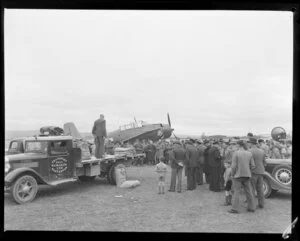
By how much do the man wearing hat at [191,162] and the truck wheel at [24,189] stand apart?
256 centimetres

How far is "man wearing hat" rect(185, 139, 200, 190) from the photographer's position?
16.0 feet

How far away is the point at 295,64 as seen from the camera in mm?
3363

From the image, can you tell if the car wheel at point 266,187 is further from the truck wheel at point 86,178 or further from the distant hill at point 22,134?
the distant hill at point 22,134

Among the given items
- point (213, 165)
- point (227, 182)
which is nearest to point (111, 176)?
point (213, 165)

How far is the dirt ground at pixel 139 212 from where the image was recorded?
4.20 metres

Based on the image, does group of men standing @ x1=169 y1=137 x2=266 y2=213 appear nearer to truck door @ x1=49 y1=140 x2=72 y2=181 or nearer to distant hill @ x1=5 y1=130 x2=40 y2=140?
truck door @ x1=49 y1=140 x2=72 y2=181

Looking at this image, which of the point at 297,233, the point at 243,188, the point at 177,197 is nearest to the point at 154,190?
the point at 177,197

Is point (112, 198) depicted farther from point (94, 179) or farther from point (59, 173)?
point (59, 173)

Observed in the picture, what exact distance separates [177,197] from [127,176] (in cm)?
96

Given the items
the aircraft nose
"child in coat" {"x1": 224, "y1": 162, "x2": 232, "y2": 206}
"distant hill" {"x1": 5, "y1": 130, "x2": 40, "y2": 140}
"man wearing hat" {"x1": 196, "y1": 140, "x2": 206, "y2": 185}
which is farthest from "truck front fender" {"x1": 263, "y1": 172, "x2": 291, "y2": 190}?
"distant hill" {"x1": 5, "y1": 130, "x2": 40, "y2": 140}

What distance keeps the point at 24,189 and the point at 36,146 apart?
2.54ft

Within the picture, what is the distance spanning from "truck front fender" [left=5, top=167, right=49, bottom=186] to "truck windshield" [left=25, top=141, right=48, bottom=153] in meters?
0.33

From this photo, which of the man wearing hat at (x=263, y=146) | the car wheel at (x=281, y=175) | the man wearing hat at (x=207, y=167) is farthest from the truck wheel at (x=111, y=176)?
the car wheel at (x=281, y=175)

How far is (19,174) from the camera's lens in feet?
14.8
